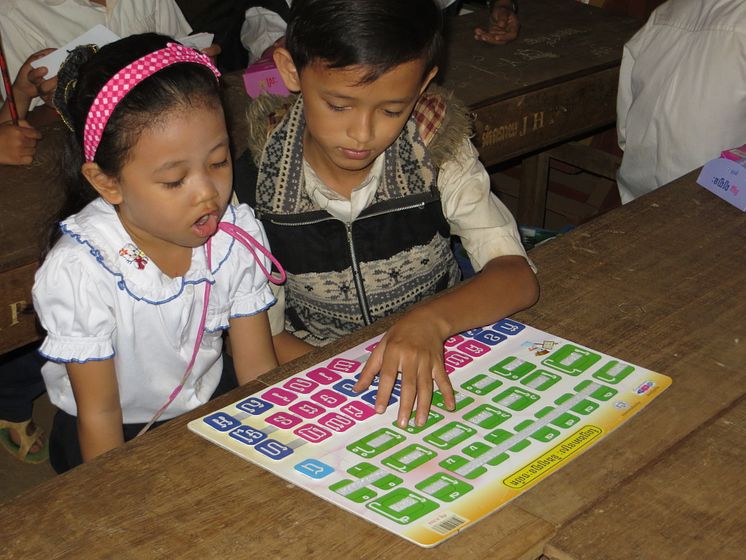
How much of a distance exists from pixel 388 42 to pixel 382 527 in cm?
69

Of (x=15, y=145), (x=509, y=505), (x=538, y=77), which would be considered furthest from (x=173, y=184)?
(x=538, y=77)

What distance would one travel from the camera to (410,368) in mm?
1056

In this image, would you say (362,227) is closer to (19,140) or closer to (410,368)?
(410,368)

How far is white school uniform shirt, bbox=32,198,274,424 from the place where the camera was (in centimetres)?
122

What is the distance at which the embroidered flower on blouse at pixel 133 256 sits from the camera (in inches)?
49.3

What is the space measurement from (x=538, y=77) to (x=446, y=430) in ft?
5.17

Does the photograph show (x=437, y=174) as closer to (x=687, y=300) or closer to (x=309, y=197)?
(x=309, y=197)

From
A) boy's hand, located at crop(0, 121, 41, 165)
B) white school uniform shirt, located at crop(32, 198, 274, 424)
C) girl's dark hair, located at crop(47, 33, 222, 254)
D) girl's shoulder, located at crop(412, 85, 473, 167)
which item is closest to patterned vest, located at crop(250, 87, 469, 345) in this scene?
girl's shoulder, located at crop(412, 85, 473, 167)

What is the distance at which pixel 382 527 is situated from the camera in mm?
843

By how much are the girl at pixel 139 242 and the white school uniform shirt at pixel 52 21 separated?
4.22ft

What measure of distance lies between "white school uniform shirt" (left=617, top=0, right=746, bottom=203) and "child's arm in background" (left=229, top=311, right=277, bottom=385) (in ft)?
3.75

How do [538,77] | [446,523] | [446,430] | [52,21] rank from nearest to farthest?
[446,523]
[446,430]
[538,77]
[52,21]

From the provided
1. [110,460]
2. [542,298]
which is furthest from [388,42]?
[110,460]

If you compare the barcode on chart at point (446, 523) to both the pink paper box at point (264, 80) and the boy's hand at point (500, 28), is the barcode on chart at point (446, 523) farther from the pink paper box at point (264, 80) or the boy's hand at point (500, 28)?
the boy's hand at point (500, 28)
